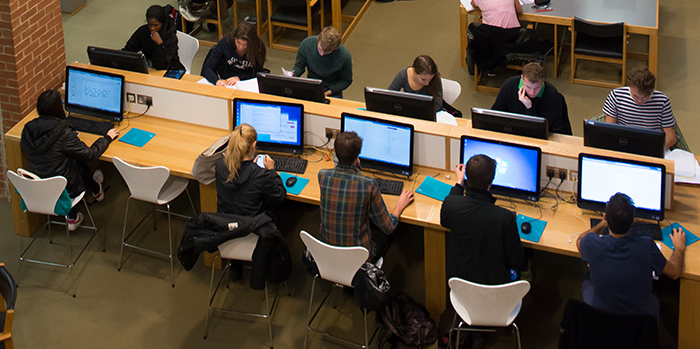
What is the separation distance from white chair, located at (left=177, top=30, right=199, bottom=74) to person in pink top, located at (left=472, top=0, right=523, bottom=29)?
271 centimetres

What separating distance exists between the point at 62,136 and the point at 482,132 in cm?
272

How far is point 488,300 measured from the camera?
135 inches

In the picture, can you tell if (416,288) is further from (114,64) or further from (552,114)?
(114,64)

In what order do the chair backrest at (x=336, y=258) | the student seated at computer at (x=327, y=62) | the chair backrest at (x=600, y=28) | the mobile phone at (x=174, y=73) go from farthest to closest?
the chair backrest at (x=600, y=28)
the mobile phone at (x=174, y=73)
the student seated at computer at (x=327, y=62)
the chair backrest at (x=336, y=258)

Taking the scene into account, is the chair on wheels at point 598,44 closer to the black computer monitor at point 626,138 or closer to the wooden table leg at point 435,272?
the black computer monitor at point 626,138

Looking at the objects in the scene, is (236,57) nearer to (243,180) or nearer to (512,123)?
(243,180)

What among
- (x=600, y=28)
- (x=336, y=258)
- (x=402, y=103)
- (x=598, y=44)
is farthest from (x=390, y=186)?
(x=598, y=44)

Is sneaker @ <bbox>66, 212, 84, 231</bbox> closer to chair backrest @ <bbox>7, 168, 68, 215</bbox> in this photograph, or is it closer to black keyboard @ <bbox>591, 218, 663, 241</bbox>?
chair backrest @ <bbox>7, 168, 68, 215</bbox>

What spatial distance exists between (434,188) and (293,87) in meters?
1.26

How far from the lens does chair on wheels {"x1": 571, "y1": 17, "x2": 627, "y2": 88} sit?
6.31m

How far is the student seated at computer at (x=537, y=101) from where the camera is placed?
4.71 metres

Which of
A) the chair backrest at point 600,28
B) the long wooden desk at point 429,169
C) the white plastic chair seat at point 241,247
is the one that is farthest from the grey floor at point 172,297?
the chair backrest at point 600,28

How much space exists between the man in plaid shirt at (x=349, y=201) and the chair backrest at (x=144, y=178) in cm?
113

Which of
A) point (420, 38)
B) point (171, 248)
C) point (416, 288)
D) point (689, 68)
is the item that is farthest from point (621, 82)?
point (171, 248)
